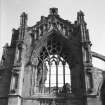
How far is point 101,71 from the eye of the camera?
53.7 feet

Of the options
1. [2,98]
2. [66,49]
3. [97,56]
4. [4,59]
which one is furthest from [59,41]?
[2,98]

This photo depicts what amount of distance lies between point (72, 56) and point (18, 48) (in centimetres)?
529

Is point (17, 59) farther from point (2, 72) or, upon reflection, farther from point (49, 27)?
point (49, 27)

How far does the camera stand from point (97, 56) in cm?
1780

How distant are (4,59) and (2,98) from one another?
4.07 meters

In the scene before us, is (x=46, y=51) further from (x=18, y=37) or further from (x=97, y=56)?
(x=97, y=56)

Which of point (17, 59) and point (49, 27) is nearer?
point (17, 59)

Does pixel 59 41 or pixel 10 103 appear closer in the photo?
pixel 10 103

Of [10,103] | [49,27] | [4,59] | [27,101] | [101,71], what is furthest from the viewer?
[49,27]

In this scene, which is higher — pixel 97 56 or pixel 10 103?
pixel 97 56

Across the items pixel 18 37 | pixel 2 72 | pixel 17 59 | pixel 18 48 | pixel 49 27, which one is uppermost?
pixel 49 27

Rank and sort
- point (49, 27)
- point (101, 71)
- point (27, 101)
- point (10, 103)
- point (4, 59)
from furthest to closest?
1. point (49, 27)
2. point (4, 59)
3. point (101, 71)
4. point (27, 101)
5. point (10, 103)

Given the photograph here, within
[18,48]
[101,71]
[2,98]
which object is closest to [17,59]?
[18,48]

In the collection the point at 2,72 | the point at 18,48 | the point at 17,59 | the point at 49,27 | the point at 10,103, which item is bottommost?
the point at 10,103
